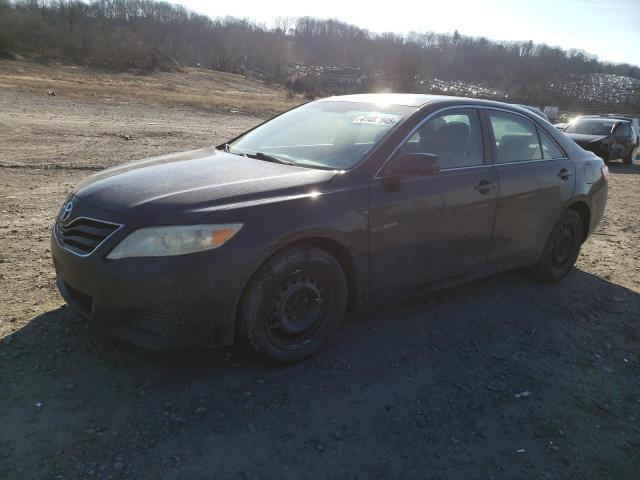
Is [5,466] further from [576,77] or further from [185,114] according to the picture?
[576,77]

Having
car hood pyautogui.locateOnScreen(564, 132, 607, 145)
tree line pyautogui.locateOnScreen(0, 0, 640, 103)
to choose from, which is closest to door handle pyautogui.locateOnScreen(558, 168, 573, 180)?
car hood pyautogui.locateOnScreen(564, 132, 607, 145)

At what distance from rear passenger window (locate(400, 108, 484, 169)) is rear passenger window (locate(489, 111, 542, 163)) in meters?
0.24

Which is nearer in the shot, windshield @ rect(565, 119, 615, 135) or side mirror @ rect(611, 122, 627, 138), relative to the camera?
side mirror @ rect(611, 122, 627, 138)

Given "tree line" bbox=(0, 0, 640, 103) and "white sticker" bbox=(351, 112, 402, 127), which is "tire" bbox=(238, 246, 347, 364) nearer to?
"white sticker" bbox=(351, 112, 402, 127)

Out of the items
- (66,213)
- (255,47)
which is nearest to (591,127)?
(66,213)

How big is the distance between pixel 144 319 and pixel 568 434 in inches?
96.9

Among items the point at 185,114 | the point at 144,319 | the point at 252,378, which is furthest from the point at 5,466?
the point at 185,114

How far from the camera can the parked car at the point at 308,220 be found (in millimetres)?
2930

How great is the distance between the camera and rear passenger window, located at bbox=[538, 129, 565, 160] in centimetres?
500

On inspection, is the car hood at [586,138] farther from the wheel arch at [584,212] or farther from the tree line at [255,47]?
the tree line at [255,47]

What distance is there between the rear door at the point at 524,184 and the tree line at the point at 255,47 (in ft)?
207

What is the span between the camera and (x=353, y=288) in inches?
143

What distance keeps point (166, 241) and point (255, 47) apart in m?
132

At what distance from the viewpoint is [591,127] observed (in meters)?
19.1
